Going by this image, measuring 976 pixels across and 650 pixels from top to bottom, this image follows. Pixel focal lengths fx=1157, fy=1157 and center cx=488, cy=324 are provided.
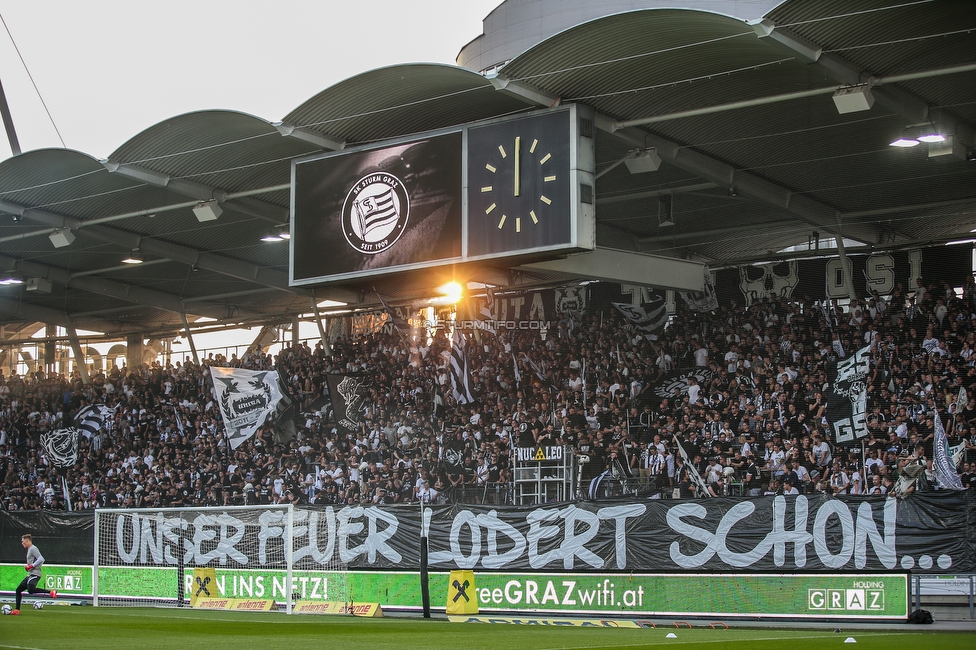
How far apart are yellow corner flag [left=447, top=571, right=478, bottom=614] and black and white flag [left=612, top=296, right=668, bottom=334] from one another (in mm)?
12518

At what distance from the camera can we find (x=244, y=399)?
34250 mm

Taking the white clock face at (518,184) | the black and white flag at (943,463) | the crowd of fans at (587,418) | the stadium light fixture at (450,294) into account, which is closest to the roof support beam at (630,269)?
the white clock face at (518,184)

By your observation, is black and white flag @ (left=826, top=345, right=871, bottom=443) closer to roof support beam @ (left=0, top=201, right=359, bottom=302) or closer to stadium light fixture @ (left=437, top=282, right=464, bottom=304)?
stadium light fixture @ (left=437, top=282, right=464, bottom=304)

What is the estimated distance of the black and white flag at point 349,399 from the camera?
32906 millimetres

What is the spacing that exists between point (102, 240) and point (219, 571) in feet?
38.1

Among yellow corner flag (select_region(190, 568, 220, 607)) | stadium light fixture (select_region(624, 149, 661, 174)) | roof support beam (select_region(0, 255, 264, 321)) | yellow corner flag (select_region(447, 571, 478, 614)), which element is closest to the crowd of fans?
roof support beam (select_region(0, 255, 264, 321))

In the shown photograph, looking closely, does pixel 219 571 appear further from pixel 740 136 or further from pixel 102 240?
pixel 740 136

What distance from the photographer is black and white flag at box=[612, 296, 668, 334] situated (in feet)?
104

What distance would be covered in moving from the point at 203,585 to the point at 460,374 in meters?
10.5

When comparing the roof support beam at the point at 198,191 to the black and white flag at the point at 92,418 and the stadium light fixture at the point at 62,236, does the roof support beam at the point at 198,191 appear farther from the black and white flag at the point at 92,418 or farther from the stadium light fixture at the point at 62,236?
the black and white flag at the point at 92,418

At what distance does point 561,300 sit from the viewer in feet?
112

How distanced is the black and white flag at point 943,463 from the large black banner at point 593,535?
478 cm

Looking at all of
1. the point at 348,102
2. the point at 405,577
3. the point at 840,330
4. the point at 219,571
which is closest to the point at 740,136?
the point at 840,330

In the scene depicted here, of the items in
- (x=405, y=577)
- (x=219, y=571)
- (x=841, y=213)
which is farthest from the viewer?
(x=841, y=213)
